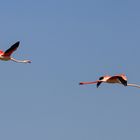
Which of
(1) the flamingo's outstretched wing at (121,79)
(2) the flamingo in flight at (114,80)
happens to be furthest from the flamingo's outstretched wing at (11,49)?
(1) the flamingo's outstretched wing at (121,79)

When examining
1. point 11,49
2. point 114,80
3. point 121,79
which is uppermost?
point 11,49

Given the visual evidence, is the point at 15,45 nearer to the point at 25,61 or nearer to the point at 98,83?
the point at 25,61

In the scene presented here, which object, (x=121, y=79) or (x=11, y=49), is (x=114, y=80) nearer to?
(x=121, y=79)

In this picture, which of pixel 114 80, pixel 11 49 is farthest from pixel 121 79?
pixel 11 49

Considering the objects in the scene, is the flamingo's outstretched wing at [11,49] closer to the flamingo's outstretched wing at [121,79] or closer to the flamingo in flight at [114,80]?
the flamingo in flight at [114,80]

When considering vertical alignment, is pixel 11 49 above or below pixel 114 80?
above

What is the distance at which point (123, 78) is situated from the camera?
3875 cm

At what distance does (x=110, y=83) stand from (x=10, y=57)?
901cm

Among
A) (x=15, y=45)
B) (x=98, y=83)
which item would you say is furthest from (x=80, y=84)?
(x=15, y=45)

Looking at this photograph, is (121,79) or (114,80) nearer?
(121,79)

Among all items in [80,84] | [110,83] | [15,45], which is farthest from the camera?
[15,45]

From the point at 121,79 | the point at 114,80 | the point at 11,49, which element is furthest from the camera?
the point at 11,49

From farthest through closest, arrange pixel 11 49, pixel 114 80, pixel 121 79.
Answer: pixel 11 49
pixel 114 80
pixel 121 79

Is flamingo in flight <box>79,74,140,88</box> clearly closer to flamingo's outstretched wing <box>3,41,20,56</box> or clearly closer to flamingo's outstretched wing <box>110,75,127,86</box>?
flamingo's outstretched wing <box>110,75,127,86</box>
